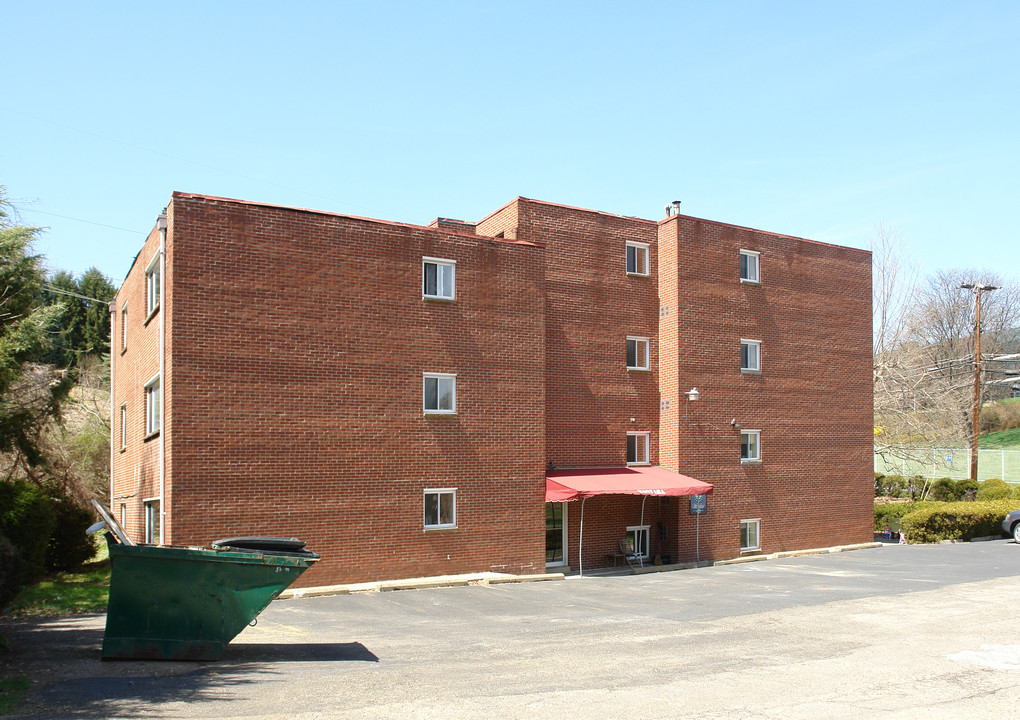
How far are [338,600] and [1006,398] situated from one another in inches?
3018

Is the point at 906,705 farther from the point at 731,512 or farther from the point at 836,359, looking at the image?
the point at 836,359

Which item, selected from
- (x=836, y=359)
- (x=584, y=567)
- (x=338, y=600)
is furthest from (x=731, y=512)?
(x=338, y=600)

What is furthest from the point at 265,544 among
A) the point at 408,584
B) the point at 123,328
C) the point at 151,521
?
the point at 123,328

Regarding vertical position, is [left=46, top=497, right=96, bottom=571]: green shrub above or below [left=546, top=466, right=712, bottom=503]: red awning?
below

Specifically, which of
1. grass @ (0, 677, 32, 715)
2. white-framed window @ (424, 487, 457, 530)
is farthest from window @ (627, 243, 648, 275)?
grass @ (0, 677, 32, 715)

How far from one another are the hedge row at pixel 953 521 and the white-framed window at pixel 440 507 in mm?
18346

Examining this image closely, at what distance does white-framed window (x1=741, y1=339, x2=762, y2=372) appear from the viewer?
2508cm

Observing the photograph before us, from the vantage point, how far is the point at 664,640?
12.2 meters

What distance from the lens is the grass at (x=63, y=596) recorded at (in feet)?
48.3

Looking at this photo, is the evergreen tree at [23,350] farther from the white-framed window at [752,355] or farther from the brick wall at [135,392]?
the white-framed window at [752,355]

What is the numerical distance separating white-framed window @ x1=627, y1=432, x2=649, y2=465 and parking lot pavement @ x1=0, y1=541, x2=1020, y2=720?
5982mm

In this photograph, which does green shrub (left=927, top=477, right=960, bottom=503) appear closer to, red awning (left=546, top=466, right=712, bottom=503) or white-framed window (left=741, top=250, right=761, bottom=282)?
white-framed window (left=741, top=250, right=761, bottom=282)

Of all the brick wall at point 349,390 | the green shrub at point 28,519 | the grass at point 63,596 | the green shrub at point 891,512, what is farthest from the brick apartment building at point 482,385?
the green shrub at point 891,512

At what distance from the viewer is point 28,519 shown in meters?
18.7
